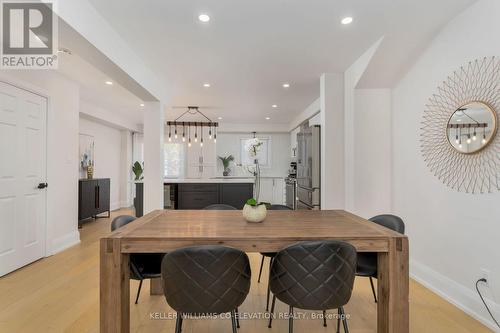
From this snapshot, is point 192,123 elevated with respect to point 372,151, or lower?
elevated

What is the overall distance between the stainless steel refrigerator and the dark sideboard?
4343 mm

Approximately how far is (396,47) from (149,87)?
3100 millimetres

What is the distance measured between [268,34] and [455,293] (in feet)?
10.1

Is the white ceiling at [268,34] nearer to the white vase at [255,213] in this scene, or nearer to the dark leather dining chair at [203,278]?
the white vase at [255,213]

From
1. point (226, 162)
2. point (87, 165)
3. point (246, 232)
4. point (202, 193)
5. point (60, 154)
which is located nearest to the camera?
point (246, 232)

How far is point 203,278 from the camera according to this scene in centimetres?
141

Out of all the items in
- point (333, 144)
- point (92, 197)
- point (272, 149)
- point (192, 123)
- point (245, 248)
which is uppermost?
point (192, 123)

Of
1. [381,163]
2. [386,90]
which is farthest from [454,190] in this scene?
[386,90]

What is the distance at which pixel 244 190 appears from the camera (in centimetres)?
568

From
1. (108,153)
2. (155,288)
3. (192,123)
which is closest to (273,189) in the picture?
(192,123)

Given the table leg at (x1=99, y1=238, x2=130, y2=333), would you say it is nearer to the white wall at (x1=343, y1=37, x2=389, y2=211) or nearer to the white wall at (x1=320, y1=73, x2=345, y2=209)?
the white wall at (x1=320, y1=73, x2=345, y2=209)

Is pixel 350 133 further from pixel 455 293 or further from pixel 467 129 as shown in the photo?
pixel 455 293

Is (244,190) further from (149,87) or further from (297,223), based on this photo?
(297,223)

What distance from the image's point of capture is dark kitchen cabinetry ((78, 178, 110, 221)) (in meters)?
5.02
